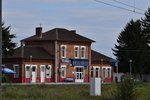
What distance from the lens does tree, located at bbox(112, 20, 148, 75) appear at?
106062 millimetres

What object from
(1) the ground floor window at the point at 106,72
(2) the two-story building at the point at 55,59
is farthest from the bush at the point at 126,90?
(1) the ground floor window at the point at 106,72

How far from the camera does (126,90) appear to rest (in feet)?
81.5

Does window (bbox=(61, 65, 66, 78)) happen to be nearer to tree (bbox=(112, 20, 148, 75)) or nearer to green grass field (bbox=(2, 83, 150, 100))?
tree (bbox=(112, 20, 148, 75))

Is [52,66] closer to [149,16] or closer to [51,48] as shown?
[51,48]

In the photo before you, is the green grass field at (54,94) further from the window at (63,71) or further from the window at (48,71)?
the window at (63,71)

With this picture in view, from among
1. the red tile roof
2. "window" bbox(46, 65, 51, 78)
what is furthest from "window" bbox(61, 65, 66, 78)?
the red tile roof

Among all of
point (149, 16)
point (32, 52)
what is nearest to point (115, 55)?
point (149, 16)

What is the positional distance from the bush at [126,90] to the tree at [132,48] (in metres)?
79.8

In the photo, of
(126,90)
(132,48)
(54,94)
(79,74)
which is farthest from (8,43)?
(126,90)

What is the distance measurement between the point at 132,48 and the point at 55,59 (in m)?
19.3

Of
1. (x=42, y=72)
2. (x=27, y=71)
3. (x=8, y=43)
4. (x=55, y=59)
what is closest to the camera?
(x=8, y=43)

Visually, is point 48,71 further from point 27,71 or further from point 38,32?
point 38,32

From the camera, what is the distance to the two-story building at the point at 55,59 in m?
92.1

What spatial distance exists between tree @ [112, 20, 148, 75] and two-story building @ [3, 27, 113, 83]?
155 inches
